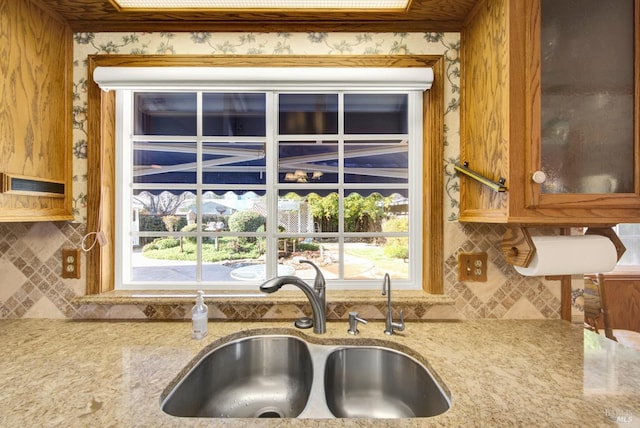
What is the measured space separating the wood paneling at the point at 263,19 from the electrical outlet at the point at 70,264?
101cm

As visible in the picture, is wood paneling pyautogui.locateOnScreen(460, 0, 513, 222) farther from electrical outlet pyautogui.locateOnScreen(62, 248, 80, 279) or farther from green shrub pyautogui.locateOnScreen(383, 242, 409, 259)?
electrical outlet pyautogui.locateOnScreen(62, 248, 80, 279)

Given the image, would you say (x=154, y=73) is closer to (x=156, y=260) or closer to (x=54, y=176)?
(x=54, y=176)

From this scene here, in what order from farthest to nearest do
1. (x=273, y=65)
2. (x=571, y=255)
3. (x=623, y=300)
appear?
(x=623, y=300)
(x=273, y=65)
(x=571, y=255)

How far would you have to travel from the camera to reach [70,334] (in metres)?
1.15

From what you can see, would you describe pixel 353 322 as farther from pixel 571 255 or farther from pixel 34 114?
pixel 34 114

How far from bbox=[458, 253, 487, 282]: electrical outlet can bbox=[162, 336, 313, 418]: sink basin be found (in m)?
0.77

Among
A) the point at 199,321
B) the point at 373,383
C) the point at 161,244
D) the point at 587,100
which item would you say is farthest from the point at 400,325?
the point at 161,244

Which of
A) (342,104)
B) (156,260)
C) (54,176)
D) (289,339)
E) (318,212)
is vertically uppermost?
(342,104)

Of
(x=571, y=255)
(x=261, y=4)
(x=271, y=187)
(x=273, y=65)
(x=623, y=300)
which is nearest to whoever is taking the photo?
(x=571, y=255)

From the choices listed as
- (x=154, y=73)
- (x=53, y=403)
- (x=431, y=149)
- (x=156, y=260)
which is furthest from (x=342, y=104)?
(x=53, y=403)

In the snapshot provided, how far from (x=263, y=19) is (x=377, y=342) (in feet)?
4.75

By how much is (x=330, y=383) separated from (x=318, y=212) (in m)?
0.74

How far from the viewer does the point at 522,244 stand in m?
1.12

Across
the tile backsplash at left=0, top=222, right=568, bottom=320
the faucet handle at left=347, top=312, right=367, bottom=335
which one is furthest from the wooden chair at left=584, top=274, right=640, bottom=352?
the faucet handle at left=347, top=312, right=367, bottom=335
